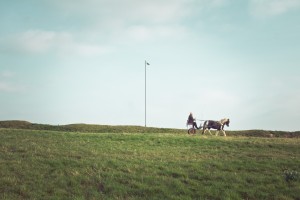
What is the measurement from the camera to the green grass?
15.1m

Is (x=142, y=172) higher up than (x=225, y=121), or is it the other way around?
(x=225, y=121)

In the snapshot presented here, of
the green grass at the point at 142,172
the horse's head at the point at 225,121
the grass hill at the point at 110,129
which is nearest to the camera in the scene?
the green grass at the point at 142,172

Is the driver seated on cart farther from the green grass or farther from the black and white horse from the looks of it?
the green grass

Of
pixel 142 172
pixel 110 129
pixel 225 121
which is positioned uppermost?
pixel 225 121

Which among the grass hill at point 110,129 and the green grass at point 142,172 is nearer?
the green grass at point 142,172

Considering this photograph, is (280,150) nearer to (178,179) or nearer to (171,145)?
(171,145)

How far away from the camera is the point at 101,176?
674 inches

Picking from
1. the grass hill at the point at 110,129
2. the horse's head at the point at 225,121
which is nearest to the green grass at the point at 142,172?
the horse's head at the point at 225,121

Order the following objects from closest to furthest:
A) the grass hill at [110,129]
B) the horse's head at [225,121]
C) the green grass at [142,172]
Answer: the green grass at [142,172], the horse's head at [225,121], the grass hill at [110,129]

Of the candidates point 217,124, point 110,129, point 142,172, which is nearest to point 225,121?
point 217,124

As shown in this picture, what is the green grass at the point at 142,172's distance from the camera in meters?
15.1

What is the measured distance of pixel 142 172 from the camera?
58.9 feet

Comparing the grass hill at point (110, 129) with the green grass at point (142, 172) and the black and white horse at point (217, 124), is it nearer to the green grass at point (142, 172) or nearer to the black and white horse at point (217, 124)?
the black and white horse at point (217, 124)

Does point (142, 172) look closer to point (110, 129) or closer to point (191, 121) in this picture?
point (191, 121)
